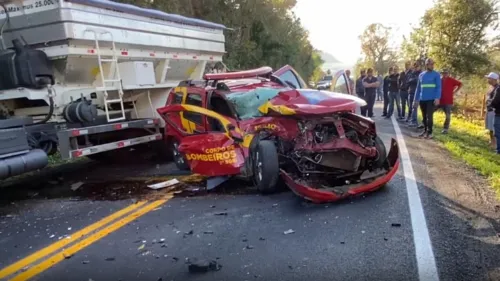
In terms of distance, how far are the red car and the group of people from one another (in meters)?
4.19

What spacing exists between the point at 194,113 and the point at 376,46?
49033 millimetres

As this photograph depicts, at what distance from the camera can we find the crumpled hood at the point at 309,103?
5.07 metres

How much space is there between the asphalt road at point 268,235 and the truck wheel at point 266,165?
0.61 feet

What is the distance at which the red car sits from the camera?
511cm

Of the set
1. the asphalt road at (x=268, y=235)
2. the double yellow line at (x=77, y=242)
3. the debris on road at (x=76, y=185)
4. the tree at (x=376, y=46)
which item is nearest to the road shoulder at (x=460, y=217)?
the asphalt road at (x=268, y=235)

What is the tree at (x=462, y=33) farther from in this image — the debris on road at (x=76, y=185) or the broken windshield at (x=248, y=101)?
the debris on road at (x=76, y=185)

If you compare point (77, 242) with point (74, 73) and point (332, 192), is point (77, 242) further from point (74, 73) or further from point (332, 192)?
point (74, 73)

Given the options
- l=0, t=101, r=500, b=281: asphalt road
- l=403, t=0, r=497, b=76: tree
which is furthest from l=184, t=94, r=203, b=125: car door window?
l=403, t=0, r=497, b=76: tree

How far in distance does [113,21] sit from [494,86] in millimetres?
7100

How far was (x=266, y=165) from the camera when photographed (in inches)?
205

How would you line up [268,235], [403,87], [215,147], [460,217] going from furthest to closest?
1. [403,87]
2. [215,147]
3. [460,217]
4. [268,235]

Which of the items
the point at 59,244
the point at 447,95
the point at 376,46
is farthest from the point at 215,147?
the point at 376,46

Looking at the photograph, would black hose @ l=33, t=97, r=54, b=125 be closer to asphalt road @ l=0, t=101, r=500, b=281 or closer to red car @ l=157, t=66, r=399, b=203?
asphalt road @ l=0, t=101, r=500, b=281

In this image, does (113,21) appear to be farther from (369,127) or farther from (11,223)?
(369,127)
